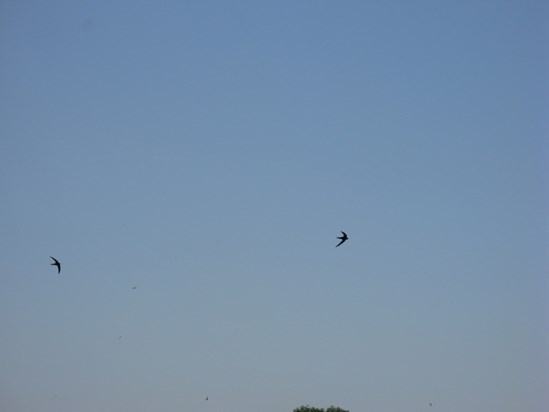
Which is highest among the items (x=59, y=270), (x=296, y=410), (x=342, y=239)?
(x=342, y=239)

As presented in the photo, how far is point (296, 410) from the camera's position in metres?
106

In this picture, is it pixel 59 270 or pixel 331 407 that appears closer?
→ pixel 59 270

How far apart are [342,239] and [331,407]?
A: 249 feet

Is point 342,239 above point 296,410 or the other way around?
above

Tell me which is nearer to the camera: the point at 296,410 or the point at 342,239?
the point at 342,239

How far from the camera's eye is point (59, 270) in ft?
175

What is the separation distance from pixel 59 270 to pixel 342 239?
44729 millimetres

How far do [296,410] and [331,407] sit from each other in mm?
10809

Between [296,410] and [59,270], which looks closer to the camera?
[59,270]

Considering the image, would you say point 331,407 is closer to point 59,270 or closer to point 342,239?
point 342,239

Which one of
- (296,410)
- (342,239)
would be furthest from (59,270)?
(296,410)

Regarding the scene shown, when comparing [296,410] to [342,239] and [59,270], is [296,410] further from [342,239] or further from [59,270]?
[59,270]

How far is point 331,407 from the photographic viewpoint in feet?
346

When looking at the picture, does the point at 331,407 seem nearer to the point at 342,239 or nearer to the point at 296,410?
the point at 296,410
